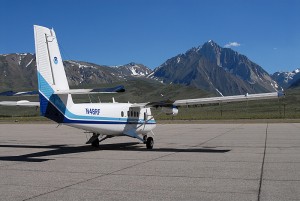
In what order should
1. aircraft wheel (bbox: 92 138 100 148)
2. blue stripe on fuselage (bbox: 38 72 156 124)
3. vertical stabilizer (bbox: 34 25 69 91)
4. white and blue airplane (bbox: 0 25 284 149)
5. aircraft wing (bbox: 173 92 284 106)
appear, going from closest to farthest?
blue stripe on fuselage (bbox: 38 72 156 124), white and blue airplane (bbox: 0 25 284 149), vertical stabilizer (bbox: 34 25 69 91), aircraft wing (bbox: 173 92 284 106), aircraft wheel (bbox: 92 138 100 148)

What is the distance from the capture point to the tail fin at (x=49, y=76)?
17.4 m

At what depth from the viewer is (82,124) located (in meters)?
18.7

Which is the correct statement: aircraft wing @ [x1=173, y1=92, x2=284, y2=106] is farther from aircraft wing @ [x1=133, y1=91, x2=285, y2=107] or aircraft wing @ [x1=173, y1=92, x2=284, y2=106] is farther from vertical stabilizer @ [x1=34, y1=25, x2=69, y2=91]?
vertical stabilizer @ [x1=34, y1=25, x2=69, y2=91]

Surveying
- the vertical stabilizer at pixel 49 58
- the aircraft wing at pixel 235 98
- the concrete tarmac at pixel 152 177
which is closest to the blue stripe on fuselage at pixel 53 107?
the vertical stabilizer at pixel 49 58

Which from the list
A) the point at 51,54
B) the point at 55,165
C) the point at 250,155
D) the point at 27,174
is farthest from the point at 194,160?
the point at 51,54

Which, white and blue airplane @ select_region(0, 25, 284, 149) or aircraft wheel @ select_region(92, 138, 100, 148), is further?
aircraft wheel @ select_region(92, 138, 100, 148)

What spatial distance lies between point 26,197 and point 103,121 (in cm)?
1067

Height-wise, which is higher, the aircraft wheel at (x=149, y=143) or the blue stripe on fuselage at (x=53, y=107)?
the blue stripe on fuselage at (x=53, y=107)

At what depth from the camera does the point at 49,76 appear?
17.7 m

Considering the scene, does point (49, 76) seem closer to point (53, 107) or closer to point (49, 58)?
point (49, 58)

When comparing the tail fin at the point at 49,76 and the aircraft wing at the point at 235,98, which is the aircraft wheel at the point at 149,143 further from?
the tail fin at the point at 49,76

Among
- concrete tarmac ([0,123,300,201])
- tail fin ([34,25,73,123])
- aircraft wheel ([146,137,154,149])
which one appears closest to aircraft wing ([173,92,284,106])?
aircraft wheel ([146,137,154,149])

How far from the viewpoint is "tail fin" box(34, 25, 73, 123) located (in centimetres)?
1739

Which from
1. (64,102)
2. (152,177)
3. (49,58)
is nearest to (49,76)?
(49,58)
